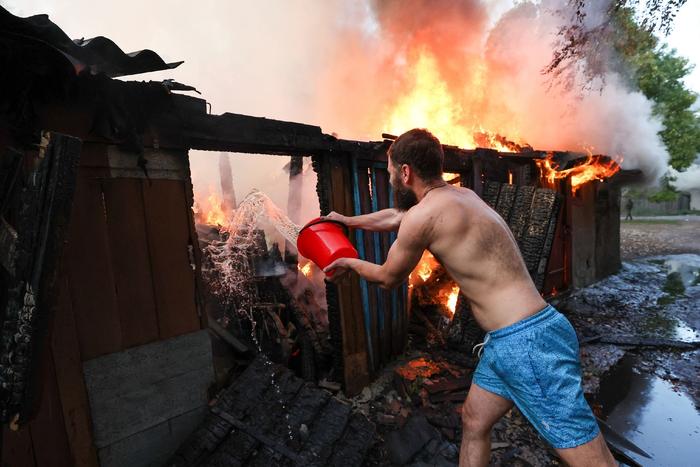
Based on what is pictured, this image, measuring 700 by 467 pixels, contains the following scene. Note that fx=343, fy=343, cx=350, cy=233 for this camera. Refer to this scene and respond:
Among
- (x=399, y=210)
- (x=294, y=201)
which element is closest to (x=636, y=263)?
(x=294, y=201)

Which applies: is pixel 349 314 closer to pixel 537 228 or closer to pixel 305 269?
pixel 305 269

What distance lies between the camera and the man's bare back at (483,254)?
2580mm

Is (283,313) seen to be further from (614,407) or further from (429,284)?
(614,407)

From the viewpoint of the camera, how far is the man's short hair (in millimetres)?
2832

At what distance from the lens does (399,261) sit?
2707 millimetres

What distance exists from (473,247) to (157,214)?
3.14m

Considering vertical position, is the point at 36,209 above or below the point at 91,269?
above

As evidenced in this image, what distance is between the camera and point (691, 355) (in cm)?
621

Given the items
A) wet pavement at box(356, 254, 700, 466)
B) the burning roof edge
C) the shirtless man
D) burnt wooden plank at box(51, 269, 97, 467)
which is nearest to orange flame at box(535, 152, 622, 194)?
wet pavement at box(356, 254, 700, 466)

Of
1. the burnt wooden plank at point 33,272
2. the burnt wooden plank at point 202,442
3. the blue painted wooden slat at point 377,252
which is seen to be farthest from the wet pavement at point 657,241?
the burnt wooden plank at point 33,272

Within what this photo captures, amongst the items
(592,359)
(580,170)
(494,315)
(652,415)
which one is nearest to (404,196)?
(494,315)

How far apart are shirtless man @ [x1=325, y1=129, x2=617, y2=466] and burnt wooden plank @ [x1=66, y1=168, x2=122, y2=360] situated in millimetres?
2286

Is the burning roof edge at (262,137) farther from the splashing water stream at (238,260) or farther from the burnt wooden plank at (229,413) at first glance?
the burnt wooden plank at (229,413)

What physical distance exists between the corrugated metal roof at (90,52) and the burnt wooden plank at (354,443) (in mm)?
4229
